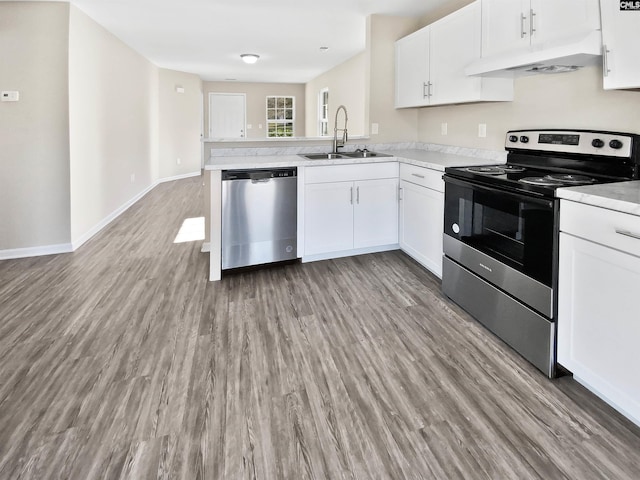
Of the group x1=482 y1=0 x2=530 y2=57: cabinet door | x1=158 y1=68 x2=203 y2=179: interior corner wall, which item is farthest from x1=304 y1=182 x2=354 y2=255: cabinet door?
x1=158 y1=68 x2=203 y2=179: interior corner wall

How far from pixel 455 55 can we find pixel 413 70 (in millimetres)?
709

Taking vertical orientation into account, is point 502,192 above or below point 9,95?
below

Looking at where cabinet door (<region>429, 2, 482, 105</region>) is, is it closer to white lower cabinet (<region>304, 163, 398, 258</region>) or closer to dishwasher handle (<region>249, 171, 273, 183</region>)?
white lower cabinet (<region>304, 163, 398, 258</region>)

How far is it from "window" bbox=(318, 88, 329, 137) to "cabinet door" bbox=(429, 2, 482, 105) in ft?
18.5

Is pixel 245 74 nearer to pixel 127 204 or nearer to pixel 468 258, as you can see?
pixel 127 204

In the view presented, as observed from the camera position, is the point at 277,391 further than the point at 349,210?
No

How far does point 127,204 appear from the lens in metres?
5.93

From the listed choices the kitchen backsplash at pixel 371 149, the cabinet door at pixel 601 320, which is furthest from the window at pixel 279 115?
the cabinet door at pixel 601 320

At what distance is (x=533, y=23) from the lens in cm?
235

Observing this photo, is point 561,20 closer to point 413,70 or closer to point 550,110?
point 550,110

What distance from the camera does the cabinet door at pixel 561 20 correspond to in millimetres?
1985

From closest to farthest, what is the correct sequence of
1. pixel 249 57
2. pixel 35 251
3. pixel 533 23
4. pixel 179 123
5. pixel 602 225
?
pixel 602 225 → pixel 533 23 → pixel 35 251 → pixel 249 57 → pixel 179 123

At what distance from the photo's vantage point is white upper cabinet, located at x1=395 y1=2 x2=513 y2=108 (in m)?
2.93

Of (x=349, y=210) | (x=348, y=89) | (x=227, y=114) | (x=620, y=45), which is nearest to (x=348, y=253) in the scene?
(x=349, y=210)
